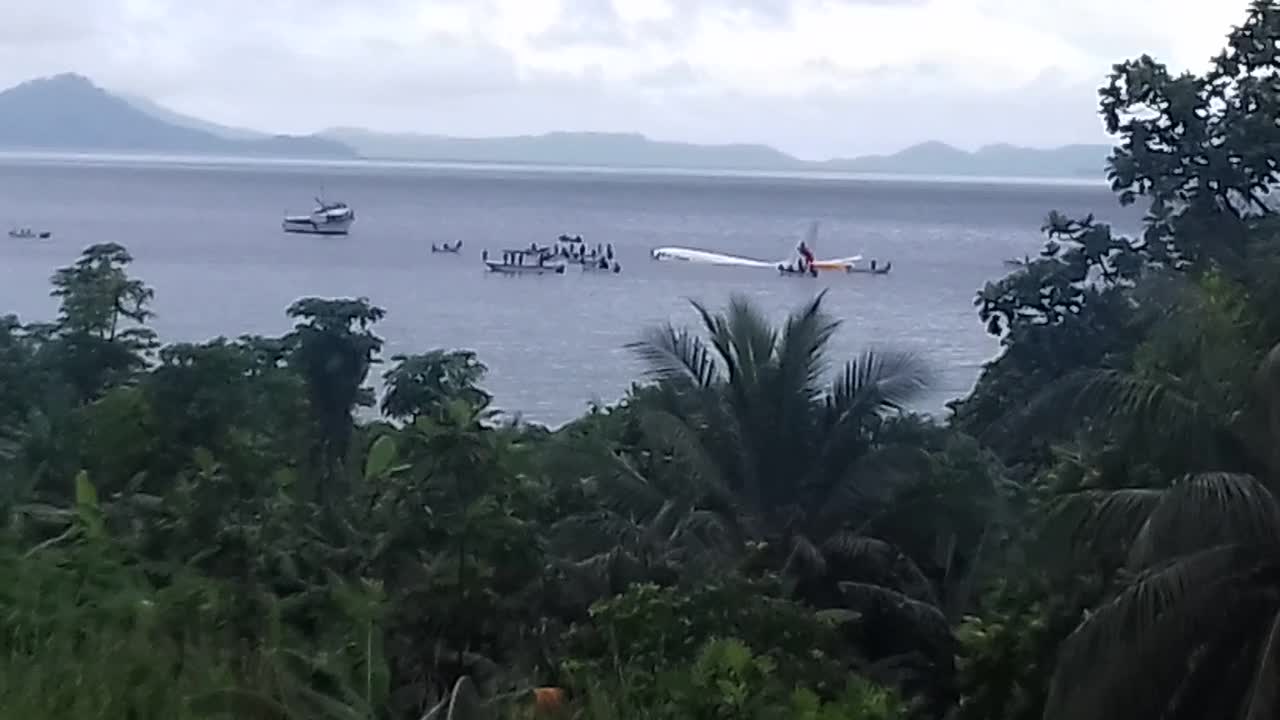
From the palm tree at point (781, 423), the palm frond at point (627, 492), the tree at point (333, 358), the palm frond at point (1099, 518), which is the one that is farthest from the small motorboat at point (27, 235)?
the palm frond at point (1099, 518)

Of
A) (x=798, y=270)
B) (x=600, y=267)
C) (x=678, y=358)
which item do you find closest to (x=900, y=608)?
(x=678, y=358)

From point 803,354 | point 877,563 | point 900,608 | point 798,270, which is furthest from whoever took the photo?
point 798,270

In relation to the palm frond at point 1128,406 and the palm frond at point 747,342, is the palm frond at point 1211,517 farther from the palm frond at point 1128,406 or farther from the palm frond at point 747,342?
the palm frond at point 747,342

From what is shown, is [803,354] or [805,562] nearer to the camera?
[805,562]

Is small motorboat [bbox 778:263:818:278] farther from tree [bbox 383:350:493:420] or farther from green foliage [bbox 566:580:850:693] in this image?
green foliage [bbox 566:580:850:693]

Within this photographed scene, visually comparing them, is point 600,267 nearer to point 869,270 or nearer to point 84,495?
point 869,270
